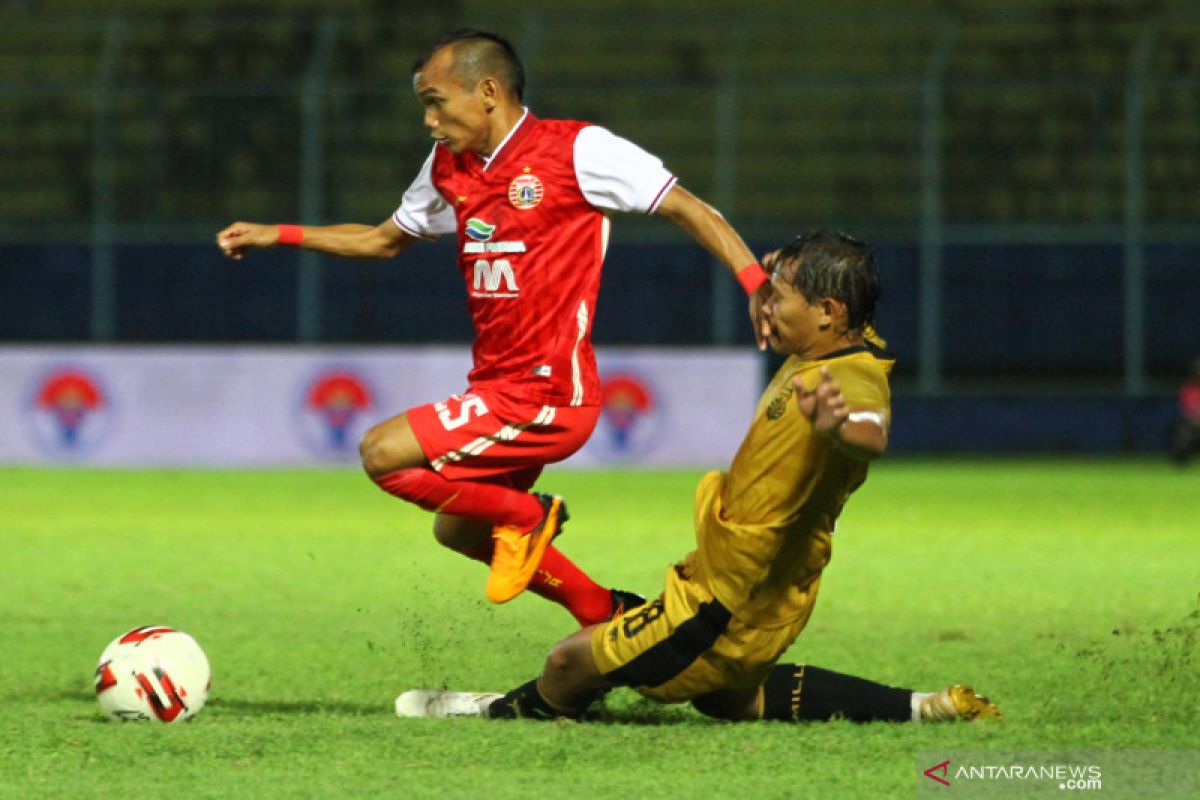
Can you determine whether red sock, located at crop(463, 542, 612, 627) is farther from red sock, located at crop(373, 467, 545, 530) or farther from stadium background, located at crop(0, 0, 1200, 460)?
stadium background, located at crop(0, 0, 1200, 460)

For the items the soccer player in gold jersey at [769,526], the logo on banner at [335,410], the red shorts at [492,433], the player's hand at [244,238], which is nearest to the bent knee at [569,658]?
the soccer player in gold jersey at [769,526]

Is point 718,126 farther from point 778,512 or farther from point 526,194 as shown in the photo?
point 778,512

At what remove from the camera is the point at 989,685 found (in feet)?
19.7

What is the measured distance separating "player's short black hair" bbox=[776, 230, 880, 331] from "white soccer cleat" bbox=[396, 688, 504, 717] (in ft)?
4.78

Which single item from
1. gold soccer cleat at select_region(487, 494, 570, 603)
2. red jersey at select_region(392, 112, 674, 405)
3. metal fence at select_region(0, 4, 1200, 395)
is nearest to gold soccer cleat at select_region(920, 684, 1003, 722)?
gold soccer cleat at select_region(487, 494, 570, 603)

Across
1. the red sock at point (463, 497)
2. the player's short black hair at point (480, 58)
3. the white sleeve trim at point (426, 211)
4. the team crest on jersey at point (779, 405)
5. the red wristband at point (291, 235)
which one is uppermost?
the player's short black hair at point (480, 58)

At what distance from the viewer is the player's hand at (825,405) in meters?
4.17

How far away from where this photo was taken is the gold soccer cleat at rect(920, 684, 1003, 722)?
16.8 ft

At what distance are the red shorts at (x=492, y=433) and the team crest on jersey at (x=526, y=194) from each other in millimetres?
554

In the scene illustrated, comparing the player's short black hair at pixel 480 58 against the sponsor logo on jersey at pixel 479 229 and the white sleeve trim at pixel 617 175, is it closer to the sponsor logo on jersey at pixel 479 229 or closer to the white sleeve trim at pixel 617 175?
the white sleeve trim at pixel 617 175

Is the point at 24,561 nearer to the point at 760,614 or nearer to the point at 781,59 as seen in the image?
the point at 760,614

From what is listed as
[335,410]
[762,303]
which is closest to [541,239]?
[762,303]

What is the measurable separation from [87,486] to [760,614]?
35.8ft

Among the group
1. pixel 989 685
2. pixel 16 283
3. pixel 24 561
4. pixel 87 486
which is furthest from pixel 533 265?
pixel 16 283
